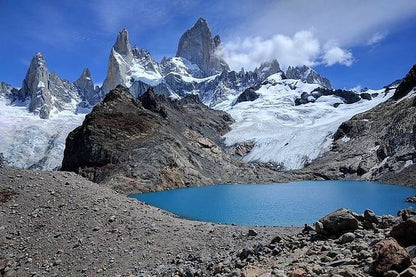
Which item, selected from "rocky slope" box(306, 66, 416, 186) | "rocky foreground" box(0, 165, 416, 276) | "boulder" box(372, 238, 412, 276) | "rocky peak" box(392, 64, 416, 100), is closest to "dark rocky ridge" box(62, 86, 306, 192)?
"rocky slope" box(306, 66, 416, 186)

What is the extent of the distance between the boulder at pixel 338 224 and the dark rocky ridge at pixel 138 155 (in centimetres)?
5916

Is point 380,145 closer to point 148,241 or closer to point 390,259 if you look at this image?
point 148,241

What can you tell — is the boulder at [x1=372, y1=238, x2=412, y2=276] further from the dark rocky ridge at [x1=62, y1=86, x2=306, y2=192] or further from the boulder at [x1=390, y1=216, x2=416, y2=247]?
the dark rocky ridge at [x1=62, y1=86, x2=306, y2=192]

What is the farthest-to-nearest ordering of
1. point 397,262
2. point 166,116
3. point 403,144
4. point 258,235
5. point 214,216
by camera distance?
point 166,116 → point 403,144 → point 214,216 → point 258,235 → point 397,262

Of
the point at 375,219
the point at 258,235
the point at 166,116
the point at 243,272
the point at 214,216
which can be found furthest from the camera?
the point at 166,116

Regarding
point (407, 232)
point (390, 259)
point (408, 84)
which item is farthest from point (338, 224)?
point (408, 84)

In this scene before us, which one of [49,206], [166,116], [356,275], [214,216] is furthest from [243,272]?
[166,116]

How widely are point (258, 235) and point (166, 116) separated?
10381cm

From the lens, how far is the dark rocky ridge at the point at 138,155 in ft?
255

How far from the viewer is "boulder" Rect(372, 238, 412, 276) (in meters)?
8.82

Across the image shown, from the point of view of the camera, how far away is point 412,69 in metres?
122

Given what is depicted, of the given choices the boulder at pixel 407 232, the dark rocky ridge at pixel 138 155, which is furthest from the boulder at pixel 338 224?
the dark rocky ridge at pixel 138 155

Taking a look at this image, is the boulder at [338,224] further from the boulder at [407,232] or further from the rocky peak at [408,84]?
the rocky peak at [408,84]

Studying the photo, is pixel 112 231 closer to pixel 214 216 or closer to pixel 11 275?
pixel 11 275
